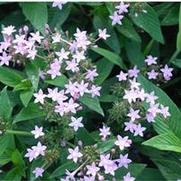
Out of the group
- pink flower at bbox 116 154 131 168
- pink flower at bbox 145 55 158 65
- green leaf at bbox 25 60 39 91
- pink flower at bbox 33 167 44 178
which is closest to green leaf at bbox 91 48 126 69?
pink flower at bbox 145 55 158 65

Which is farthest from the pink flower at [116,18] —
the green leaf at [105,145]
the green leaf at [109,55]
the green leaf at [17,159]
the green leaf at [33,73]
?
the green leaf at [17,159]

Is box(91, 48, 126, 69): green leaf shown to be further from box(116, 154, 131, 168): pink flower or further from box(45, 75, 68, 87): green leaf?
box(116, 154, 131, 168): pink flower

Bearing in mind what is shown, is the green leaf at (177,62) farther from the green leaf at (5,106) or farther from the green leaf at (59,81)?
the green leaf at (5,106)

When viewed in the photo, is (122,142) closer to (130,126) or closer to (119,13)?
(130,126)

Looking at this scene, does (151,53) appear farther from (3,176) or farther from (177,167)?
(3,176)

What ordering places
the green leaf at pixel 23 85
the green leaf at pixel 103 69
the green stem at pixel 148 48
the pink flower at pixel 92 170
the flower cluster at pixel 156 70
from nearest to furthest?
1. the pink flower at pixel 92 170
2. the green leaf at pixel 23 85
3. the green leaf at pixel 103 69
4. the flower cluster at pixel 156 70
5. the green stem at pixel 148 48

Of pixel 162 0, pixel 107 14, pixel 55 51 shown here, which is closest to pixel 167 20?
pixel 162 0

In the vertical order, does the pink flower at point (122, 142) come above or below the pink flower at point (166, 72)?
below

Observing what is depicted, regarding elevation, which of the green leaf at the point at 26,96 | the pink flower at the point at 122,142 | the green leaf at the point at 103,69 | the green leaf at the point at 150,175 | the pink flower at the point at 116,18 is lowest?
the green leaf at the point at 150,175
